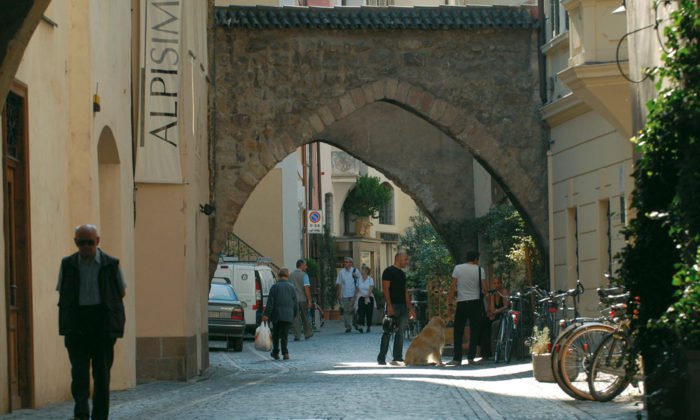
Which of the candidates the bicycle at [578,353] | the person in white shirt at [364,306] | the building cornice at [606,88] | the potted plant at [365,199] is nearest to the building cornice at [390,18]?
the building cornice at [606,88]

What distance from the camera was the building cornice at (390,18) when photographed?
1031 inches

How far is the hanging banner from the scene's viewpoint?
19.0m

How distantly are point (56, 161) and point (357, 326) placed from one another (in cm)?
2403

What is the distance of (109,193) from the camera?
1720 centimetres

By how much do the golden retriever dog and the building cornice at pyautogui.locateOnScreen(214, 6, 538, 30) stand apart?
257 inches

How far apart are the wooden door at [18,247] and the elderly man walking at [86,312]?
2.22 metres

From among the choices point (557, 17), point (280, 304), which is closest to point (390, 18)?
point (557, 17)

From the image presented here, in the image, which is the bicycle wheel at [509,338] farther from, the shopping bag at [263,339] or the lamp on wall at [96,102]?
the lamp on wall at [96,102]

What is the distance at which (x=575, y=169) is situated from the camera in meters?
23.7

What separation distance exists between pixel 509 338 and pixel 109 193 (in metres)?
6.76

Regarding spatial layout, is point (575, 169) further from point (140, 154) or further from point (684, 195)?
point (684, 195)

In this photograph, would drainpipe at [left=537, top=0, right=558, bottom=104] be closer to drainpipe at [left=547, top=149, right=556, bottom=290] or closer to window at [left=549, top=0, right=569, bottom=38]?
window at [left=549, top=0, right=569, bottom=38]

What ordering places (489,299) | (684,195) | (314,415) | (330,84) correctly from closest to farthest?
(684,195) < (314,415) < (489,299) < (330,84)

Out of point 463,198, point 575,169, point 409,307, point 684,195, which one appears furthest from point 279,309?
point 684,195
